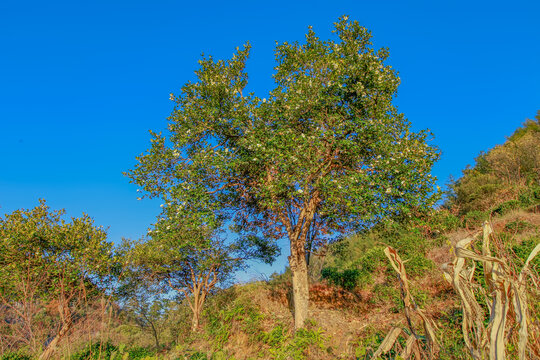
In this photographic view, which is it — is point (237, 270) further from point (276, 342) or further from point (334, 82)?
point (334, 82)

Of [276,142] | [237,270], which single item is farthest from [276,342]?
[237,270]

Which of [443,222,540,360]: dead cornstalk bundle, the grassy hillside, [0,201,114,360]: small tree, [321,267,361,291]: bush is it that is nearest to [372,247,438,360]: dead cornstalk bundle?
[443,222,540,360]: dead cornstalk bundle

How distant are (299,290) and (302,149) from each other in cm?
527

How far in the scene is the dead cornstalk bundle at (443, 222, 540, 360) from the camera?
54.5 inches

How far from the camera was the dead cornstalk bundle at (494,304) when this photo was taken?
1384mm

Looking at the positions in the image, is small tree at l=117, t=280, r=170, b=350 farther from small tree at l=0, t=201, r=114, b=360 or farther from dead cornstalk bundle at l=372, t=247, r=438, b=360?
dead cornstalk bundle at l=372, t=247, r=438, b=360

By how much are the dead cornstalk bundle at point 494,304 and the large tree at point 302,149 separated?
26.8 feet

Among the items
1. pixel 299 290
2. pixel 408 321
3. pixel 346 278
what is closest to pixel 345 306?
pixel 346 278

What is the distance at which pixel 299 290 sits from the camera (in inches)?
462

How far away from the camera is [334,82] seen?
1227 cm

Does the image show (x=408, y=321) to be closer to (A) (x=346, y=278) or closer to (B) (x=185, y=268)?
(A) (x=346, y=278)

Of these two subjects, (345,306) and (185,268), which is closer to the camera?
(345,306)

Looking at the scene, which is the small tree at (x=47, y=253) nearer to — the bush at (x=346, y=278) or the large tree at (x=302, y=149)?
the large tree at (x=302, y=149)

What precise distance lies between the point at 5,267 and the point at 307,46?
19.1 meters
